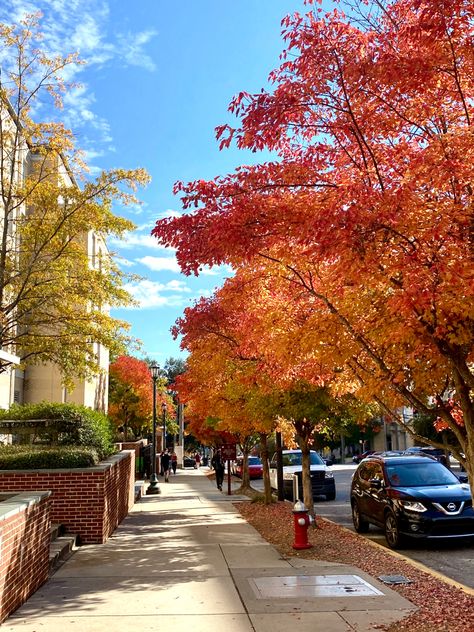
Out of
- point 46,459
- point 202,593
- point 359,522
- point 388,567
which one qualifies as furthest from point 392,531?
point 46,459

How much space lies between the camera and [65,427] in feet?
42.3

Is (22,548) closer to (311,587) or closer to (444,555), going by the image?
(311,587)

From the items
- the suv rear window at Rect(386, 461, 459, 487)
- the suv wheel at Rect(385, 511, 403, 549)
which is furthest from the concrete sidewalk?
the suv rear window at Rect(386, 461, 459, 487)

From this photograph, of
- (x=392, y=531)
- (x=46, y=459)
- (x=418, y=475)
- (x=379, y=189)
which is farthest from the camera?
(x=418, y=475)

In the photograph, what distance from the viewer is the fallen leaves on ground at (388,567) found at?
5.61 m

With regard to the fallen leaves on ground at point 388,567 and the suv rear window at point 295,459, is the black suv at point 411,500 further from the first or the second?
the suv rear window at point 295,459

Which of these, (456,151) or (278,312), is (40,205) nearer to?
(278,312)

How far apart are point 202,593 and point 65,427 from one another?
682 cm

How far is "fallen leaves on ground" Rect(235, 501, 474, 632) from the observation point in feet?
18.4

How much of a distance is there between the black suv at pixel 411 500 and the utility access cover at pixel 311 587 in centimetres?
315

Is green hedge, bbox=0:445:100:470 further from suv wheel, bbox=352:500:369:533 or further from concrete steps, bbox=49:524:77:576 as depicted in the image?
suv wheel, bbox=352:500:369:533

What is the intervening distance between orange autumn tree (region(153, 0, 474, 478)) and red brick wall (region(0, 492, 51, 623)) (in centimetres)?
310

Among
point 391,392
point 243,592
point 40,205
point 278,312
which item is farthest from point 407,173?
point 40,205

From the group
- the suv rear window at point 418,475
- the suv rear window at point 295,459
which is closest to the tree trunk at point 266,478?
the suv rear window at point 295,459
